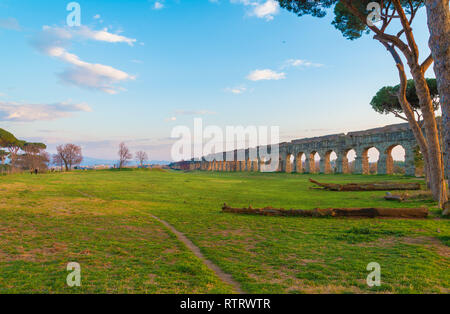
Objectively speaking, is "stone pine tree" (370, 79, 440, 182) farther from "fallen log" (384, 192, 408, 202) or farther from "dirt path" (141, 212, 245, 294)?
"dirt path" (141, 212, 245, 294)

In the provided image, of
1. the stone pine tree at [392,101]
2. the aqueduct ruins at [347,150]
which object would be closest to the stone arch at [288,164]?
the aqueduct ruins at [347,150]

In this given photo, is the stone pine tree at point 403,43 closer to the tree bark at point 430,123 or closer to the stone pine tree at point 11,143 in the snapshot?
the tree bark at point 430,123

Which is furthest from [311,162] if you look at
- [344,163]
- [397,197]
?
[397,197]

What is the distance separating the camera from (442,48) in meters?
6.38

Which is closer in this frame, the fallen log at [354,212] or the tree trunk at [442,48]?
the tree trunk at [442,48]

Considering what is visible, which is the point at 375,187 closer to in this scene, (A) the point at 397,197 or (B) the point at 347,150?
(A) the point at 397,197

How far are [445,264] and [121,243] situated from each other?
6.53m

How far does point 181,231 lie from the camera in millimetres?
7523

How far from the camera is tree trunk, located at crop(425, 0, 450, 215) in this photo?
6.34 metres

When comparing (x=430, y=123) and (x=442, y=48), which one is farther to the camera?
(x=430, y=123)

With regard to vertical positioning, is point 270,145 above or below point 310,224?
above

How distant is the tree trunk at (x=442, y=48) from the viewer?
20.8 ft
